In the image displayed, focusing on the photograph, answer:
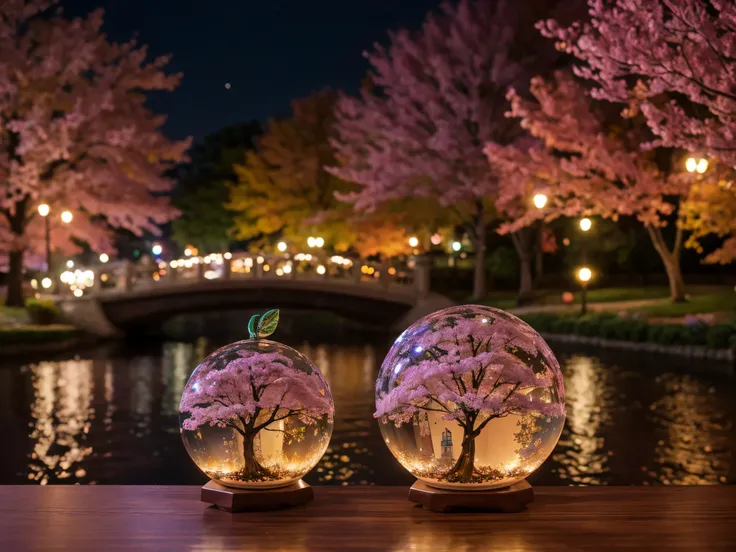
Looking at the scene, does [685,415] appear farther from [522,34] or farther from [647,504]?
[522,34]

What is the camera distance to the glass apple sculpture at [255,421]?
5473mm

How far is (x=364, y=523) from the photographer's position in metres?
5.06

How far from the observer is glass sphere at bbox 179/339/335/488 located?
5.47m

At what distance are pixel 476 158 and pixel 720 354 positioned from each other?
16.8m

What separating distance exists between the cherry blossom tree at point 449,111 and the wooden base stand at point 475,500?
3338 cm

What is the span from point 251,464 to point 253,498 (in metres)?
0.22

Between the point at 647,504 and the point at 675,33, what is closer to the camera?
the point at 647,504

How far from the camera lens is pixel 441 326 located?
5547 millimetres

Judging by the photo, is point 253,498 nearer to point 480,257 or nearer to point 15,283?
point 15,283

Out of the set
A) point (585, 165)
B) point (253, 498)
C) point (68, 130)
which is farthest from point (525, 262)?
point (253, 498)

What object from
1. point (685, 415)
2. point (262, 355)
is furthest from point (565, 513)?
point (685, 415)

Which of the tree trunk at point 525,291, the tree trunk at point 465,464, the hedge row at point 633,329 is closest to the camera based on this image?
the tree trunk at point 465,464

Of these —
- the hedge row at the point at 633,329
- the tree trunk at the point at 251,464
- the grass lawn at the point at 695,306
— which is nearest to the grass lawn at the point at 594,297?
the grass lawn at the point at 695,306

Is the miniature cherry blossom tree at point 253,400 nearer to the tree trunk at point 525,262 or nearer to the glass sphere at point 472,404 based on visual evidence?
the glass sphere at point 472,404
